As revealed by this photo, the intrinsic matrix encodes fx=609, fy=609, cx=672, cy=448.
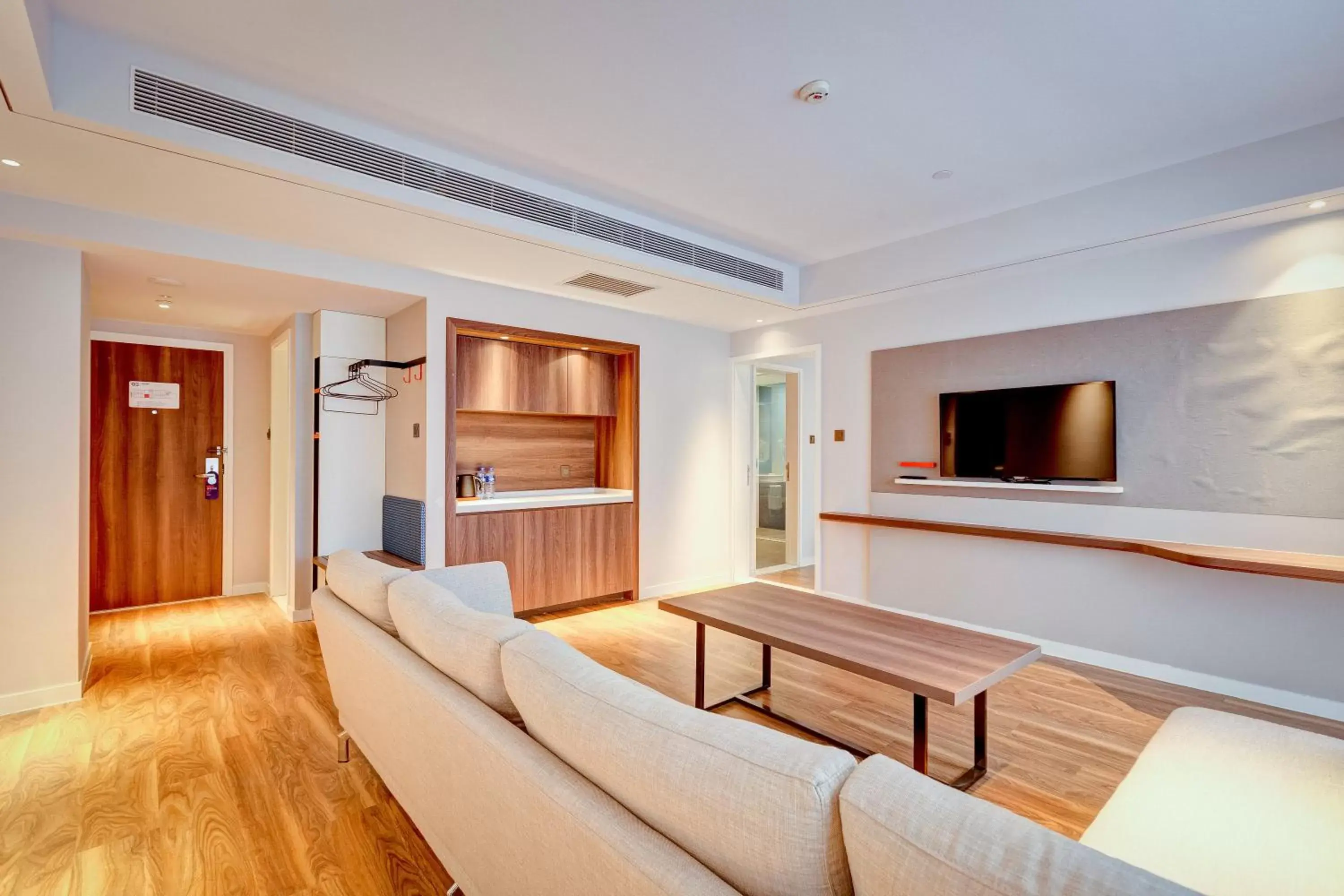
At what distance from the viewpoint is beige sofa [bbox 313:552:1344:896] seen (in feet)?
2.41

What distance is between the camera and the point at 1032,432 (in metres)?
3.83

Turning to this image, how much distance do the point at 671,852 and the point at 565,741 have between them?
332mm

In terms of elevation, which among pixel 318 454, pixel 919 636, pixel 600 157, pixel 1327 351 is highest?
pixel 600 157

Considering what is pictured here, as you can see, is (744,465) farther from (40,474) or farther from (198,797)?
(40,474)

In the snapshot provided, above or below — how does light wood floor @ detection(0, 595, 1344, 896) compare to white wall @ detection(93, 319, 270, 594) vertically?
below

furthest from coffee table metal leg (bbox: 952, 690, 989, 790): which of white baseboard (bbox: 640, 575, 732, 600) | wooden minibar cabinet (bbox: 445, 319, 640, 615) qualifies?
wooden minibar cabinet (bbox: 445, 319, 640, 615)

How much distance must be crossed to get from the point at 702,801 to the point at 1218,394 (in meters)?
3.74

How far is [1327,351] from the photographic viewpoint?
292 centimetres

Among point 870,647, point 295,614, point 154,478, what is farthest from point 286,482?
point 870,647

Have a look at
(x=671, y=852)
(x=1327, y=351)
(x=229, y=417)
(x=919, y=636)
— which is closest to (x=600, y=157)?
(x=919, y=636)

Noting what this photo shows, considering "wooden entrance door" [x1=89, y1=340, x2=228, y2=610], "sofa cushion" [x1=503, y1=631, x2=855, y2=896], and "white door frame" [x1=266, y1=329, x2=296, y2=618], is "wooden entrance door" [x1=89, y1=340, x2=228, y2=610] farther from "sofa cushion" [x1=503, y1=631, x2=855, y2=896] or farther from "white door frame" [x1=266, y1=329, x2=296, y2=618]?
"sofa cushion" [x1=503, y1=631, x2=855, y2=896]

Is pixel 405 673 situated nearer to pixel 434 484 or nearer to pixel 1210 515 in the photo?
pixel 434 484

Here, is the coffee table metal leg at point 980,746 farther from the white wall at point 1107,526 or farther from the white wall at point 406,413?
the white wall at point 406,413

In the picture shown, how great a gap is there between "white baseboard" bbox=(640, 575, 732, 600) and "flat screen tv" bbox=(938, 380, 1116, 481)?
7.08 feet
